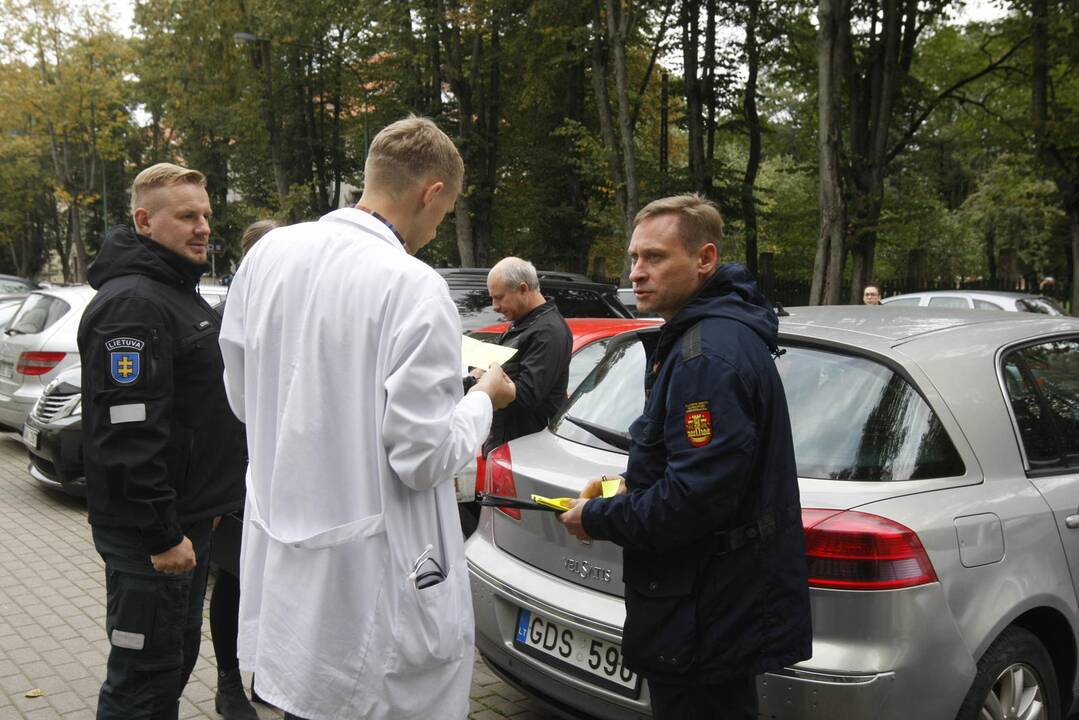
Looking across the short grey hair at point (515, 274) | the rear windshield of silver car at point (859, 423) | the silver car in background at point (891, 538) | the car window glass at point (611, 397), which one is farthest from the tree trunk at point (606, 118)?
the rear windshield of silver car at point (859, 423)

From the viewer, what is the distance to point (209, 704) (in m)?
3.98

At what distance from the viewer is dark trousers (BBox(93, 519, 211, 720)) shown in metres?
2.67

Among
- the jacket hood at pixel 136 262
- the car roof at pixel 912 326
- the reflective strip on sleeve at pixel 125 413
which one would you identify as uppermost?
the jacket hood at pixel 136 262

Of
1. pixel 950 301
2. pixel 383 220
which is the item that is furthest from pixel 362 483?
pixel 950 301

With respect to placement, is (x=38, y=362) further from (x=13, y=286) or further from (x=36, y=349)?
(x=13, y=286)

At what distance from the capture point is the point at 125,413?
8.53ft

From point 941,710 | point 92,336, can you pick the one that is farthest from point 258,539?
point 941,710

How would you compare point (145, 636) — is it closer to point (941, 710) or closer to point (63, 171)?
point (941, 710)

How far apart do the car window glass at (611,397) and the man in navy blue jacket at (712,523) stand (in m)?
1.12

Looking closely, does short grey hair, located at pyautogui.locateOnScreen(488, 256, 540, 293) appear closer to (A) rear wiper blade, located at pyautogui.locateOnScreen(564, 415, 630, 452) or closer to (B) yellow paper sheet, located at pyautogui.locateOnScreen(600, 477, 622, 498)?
(A) rear wiper blade, located at pyautogui.locateOnScreen(564, 415, 630, 452)

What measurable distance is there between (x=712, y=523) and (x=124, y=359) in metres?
1.71

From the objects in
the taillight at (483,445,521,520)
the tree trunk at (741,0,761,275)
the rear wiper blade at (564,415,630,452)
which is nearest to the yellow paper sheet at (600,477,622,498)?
the rear wiper blade at (564,415,630,452)

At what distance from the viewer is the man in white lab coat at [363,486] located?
1897 mm

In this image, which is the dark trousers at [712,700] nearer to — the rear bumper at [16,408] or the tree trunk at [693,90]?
the rear bumper at [16,408]
